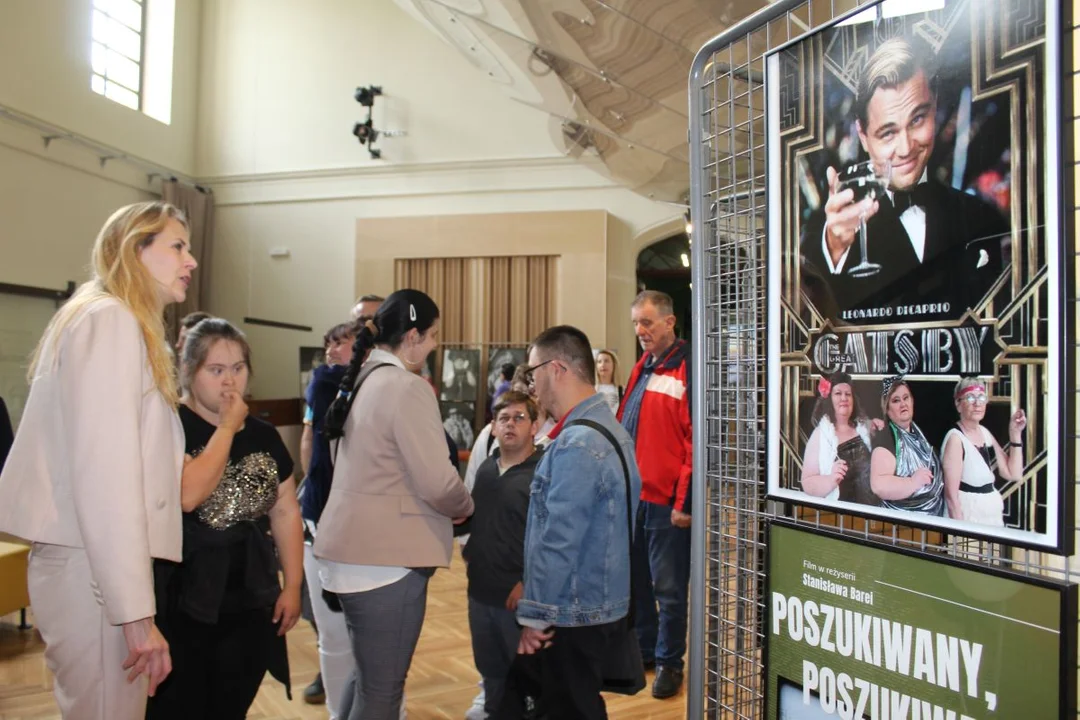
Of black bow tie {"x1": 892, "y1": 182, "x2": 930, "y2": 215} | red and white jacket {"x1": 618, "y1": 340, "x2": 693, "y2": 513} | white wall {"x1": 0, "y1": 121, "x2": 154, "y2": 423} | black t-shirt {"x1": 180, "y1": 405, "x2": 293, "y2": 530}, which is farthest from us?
white wall {"x1": 0, "y1": 121, "x2": 154, "y2": 423}

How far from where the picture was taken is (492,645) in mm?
2588

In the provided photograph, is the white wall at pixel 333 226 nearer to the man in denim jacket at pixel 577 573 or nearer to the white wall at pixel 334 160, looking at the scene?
the white wall at pixel 334 160

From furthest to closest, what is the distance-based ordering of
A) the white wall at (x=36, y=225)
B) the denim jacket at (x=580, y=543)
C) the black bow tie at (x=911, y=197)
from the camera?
the white wall at (x=36, y=225) → the denim jacket at (x=580, y=543) → the black bow tie at (x=911, y=197)

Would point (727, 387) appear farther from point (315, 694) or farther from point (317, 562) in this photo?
point (315, 694)

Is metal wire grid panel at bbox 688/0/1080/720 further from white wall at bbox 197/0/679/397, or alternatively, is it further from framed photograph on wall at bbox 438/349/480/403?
framed photograph on wall at bbox 438/349/480/403

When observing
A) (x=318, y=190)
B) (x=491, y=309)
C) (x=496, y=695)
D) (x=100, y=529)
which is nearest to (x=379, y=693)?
(x=496, y=695)

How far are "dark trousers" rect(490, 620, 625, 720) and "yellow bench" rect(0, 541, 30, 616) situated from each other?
3.15 meters

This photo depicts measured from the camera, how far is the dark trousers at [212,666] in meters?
1.87

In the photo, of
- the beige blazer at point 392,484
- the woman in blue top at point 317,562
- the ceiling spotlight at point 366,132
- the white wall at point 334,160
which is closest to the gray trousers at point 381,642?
the beige blazer at point 392,484

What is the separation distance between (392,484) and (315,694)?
1.66 meters

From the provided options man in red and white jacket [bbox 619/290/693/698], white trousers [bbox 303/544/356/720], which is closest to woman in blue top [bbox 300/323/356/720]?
white trousers [bbox 303/544/356/720]

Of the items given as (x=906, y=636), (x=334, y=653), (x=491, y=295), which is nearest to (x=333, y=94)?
(x=491, y=295)

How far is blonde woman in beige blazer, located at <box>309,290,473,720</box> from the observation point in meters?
2.11

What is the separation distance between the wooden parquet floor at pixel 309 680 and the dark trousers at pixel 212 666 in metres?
1.27
